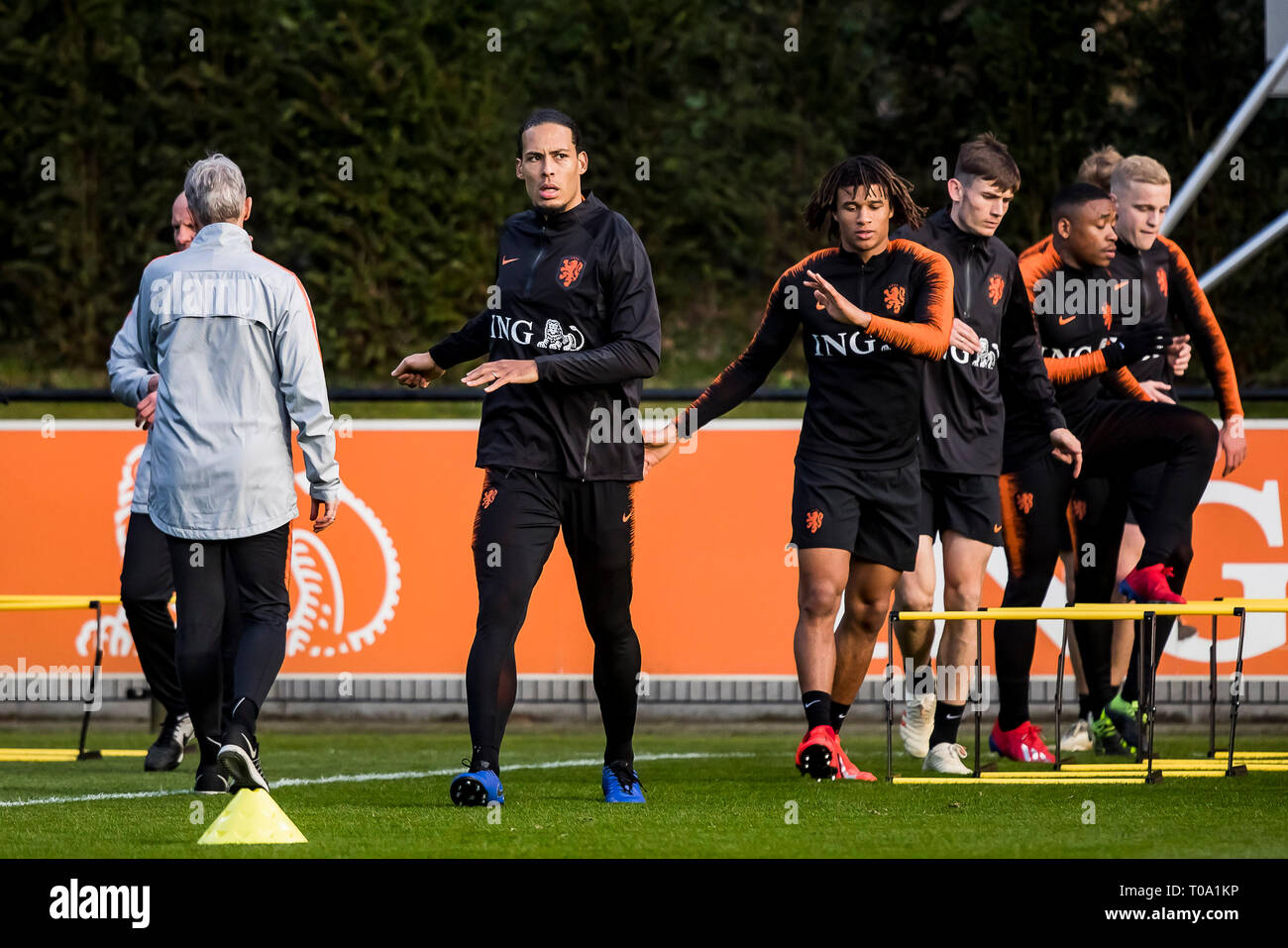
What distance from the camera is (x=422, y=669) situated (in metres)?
10.8

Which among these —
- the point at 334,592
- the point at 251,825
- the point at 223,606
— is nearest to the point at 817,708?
the point at 223,606

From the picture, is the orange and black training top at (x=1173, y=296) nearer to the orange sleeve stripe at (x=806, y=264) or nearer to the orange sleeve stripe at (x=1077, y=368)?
the orange sleeve stripe at (x=1077, y=368)

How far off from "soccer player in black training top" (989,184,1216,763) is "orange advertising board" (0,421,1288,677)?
1.39 meters

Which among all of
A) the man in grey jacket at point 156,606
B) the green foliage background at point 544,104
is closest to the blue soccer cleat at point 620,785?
the man in grey jacket at point 156,606

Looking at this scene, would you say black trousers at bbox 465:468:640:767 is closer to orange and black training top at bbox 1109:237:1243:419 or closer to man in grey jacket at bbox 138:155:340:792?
man in grey jacket at bbox 138:155:340:792

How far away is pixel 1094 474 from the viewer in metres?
9.18

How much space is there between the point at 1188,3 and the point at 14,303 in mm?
8909

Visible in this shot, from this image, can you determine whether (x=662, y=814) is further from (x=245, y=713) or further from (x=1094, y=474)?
(x=1094, y=474)

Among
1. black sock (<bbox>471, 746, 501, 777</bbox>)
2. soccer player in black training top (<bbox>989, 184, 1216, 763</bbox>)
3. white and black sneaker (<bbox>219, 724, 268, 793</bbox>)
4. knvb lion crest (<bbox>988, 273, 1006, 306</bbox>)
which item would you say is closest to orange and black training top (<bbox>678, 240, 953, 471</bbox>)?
knvb lion crest (<bbox>988, 273, 1006, 306</bbox>)

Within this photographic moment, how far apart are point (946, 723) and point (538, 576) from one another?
2.33 m

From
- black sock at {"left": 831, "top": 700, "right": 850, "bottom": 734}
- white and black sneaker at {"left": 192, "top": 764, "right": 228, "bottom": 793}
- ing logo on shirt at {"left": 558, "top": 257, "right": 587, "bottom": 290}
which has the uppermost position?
ing logo on shirt at {"left": 558, "top": 257, "right": 587, "bottom": 290}

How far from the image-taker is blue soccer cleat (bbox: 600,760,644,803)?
6973 millimetres
